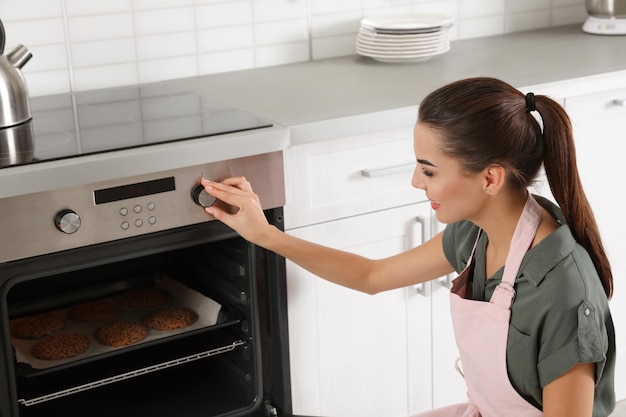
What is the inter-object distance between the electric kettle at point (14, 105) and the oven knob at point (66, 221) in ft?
0.53

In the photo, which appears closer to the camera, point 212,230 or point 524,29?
point 212,230

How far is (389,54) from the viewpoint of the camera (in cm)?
265

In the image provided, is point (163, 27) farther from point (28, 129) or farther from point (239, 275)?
point (239, 275)

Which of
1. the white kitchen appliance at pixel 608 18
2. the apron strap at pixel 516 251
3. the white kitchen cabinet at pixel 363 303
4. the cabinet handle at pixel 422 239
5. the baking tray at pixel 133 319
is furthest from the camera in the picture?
the white kitchen appliance at pixel 608 18

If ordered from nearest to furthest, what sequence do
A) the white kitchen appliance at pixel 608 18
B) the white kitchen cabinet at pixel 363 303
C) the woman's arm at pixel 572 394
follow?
the woman's arm at pixel 572 394 → the white kitchen cabinet at pixel 363 303 → the white kitchen appliance at pixel 608 18

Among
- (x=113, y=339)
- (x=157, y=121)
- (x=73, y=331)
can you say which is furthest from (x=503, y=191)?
(x=73, y=331)

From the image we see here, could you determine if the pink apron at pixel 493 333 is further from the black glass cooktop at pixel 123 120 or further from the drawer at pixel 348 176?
the black glass cooktop at pixel 123 120

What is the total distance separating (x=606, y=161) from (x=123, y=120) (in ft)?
4.29

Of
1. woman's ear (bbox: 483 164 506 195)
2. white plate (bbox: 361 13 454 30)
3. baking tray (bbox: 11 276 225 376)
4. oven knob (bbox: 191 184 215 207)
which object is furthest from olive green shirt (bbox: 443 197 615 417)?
white plate (bbox: 361 13 454 30)

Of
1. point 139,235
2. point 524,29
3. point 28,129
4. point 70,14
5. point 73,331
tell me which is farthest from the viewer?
point 524,29

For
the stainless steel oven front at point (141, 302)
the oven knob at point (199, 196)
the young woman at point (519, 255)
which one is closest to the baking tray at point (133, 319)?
the stainless steel oven front at point (141, 302)

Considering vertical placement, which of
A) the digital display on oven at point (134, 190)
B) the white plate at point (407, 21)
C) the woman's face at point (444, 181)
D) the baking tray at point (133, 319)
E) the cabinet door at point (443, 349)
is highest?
the white plate at point (407, 21)

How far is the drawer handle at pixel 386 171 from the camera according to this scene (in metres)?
2.16

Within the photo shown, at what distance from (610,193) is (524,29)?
805 millimetres
